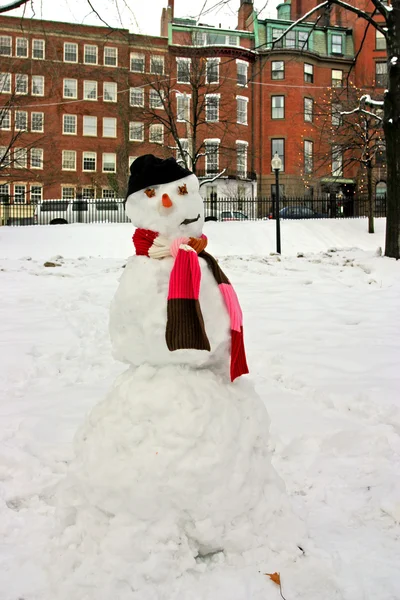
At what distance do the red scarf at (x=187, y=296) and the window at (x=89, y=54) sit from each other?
3666 centimetres

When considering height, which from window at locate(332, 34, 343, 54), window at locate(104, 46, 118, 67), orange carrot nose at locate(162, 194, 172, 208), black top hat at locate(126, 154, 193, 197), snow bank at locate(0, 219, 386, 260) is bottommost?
orange carrot nose at locate(162, 194, 172, 208)

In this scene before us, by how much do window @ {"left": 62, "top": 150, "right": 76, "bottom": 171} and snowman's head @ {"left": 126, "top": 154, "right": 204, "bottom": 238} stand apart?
34.4 meters

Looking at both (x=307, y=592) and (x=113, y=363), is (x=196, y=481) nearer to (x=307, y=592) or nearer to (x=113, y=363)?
(x=307, y=592)

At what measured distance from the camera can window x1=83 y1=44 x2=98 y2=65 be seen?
33.5 m

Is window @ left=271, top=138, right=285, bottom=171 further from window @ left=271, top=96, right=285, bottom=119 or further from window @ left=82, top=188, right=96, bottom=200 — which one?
window @ left=82, top=188, right=96, bottom=200

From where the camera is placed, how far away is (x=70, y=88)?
113ft

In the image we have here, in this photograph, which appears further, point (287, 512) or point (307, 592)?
point (287, 512)

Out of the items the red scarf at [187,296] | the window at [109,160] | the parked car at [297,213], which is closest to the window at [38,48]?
the window at [109,160]

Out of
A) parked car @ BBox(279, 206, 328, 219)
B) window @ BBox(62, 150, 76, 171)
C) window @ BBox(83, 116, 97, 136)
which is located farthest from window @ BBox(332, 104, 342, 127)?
window @ BBox(62, 150, 76, 171)

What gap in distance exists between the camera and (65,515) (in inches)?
84.7

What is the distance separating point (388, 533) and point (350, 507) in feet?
0.79

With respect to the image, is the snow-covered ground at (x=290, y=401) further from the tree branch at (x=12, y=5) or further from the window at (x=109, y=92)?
the window at (x=109, y=92)

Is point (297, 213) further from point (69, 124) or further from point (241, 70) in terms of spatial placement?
point (69, 124)

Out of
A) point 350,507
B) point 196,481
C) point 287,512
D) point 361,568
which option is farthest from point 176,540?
point 350,507
